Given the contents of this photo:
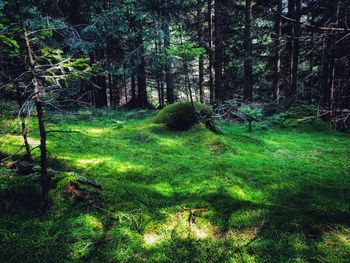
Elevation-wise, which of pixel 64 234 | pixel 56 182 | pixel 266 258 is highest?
pixel 56 182

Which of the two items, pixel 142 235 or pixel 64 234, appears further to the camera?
pixel 142 235

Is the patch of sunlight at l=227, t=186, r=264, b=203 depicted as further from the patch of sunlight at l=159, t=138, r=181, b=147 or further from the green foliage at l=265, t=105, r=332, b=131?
the green foliage at l=265, t=105, r=332, b=131

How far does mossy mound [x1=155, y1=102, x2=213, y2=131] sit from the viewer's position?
31.1ft

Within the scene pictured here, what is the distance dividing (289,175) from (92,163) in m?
4.54

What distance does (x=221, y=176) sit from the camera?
17.3 feet

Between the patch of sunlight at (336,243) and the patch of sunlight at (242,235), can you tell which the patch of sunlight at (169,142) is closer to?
the patch of sunlight at (242,235)

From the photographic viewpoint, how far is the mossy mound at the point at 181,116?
373 inches

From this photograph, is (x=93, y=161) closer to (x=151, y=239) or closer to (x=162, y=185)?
(x=162, y=185)

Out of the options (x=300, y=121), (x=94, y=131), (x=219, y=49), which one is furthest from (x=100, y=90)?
(x=300, y=121)

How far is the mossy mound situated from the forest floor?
315 cm

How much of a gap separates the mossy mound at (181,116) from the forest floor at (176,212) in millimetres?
3146

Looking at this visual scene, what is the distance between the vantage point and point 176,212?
3.84m

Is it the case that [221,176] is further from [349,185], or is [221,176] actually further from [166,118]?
[166,118]

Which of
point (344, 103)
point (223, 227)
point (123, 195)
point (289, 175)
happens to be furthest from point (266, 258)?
point (344, 103)
